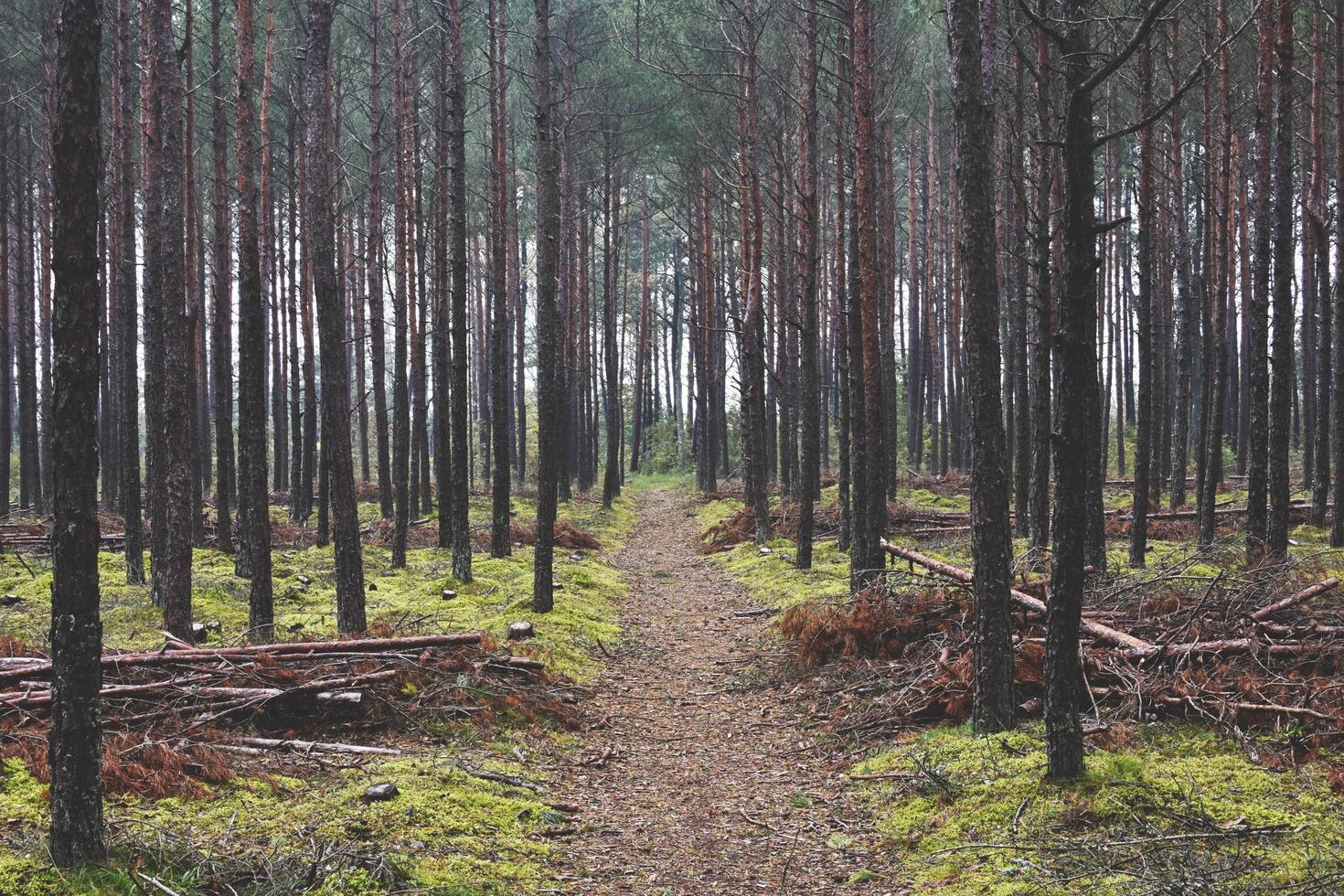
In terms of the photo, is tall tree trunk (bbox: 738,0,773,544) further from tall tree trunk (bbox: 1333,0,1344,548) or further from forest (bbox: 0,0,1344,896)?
tall tree trunk (bbox: 1333,0,1344,548)

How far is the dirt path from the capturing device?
5.08 metres

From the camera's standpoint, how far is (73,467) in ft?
13.0

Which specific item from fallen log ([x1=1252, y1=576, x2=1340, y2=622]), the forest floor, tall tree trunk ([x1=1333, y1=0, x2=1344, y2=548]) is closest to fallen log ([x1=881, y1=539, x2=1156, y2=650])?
the forest floor

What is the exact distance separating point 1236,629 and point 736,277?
2697cm

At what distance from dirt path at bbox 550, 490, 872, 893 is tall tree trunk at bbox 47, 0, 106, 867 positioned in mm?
2385

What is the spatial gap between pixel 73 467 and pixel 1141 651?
6676 millimetres

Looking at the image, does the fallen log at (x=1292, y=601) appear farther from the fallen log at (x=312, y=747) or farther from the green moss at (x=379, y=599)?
the fallen log at (x=312, y=747)

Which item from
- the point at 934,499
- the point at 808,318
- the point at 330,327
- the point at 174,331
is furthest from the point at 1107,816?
the point at 934,499

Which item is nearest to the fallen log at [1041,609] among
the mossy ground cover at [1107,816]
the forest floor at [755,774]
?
the forest floor at [755,774]

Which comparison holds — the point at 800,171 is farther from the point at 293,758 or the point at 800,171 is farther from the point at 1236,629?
the point at 293,758

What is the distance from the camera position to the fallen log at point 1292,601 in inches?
269

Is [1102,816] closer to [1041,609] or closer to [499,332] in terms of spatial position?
[1041,609]

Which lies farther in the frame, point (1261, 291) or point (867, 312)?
point (1261, 291)

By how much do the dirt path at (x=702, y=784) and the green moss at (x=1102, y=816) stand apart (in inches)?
19.0
